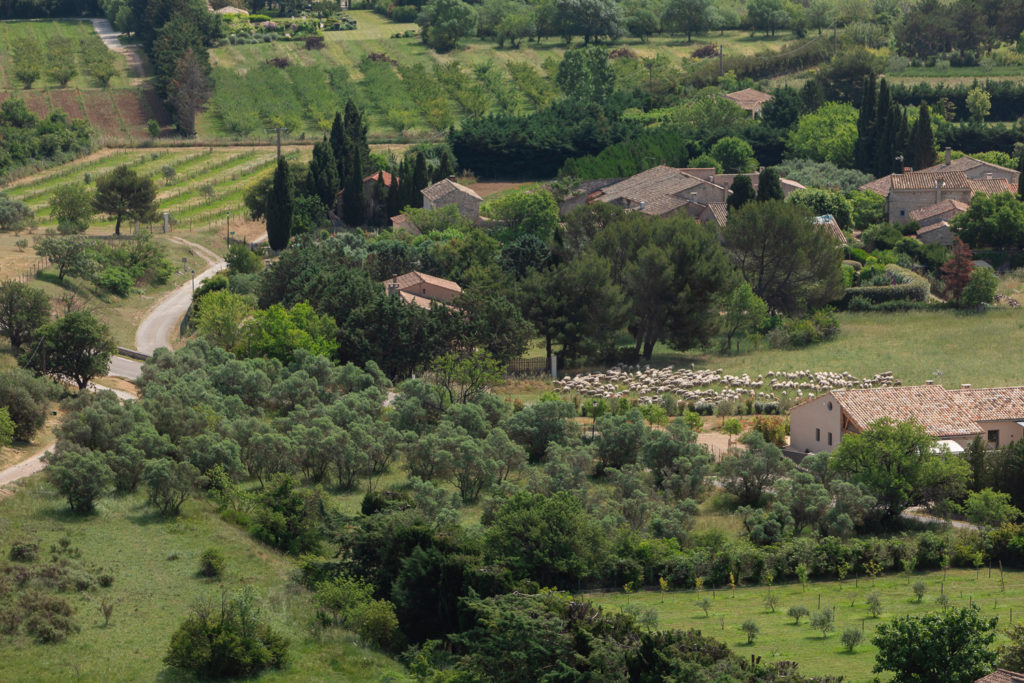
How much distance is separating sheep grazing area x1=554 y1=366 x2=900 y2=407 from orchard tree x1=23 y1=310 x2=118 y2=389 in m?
20.9

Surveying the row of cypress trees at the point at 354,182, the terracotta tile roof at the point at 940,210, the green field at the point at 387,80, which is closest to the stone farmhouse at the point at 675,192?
the terracotta tile roof at the point at 940,210

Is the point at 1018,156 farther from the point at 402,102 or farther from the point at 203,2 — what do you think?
the point at 203,2

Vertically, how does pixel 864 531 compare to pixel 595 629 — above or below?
below

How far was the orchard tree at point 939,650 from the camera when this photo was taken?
3772cm

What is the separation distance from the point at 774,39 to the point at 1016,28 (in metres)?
25.2

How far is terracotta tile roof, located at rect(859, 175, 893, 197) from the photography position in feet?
346

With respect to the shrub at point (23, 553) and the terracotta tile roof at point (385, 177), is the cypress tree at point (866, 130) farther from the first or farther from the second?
the shrub at point (23, 553)

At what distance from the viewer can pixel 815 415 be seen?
65.1 m

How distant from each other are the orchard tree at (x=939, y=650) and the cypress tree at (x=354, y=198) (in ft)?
235

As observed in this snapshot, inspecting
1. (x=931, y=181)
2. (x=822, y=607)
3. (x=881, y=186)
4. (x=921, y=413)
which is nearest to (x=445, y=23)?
(x=881, y=186)

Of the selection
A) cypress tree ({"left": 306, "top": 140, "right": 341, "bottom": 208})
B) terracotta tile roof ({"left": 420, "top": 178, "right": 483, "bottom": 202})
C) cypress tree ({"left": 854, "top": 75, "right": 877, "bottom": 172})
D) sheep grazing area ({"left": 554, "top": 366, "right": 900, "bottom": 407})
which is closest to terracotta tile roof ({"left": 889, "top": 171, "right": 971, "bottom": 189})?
cypress tree ({"left": 854, "top": 75, "right": 877, "bottom": 172})

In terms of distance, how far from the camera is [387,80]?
147m

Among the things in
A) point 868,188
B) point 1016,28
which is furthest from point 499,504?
point 1016,28

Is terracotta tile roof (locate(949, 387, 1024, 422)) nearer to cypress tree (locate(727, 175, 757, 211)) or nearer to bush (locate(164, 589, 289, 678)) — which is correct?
bush (locate(164, 589, 289, 678))
